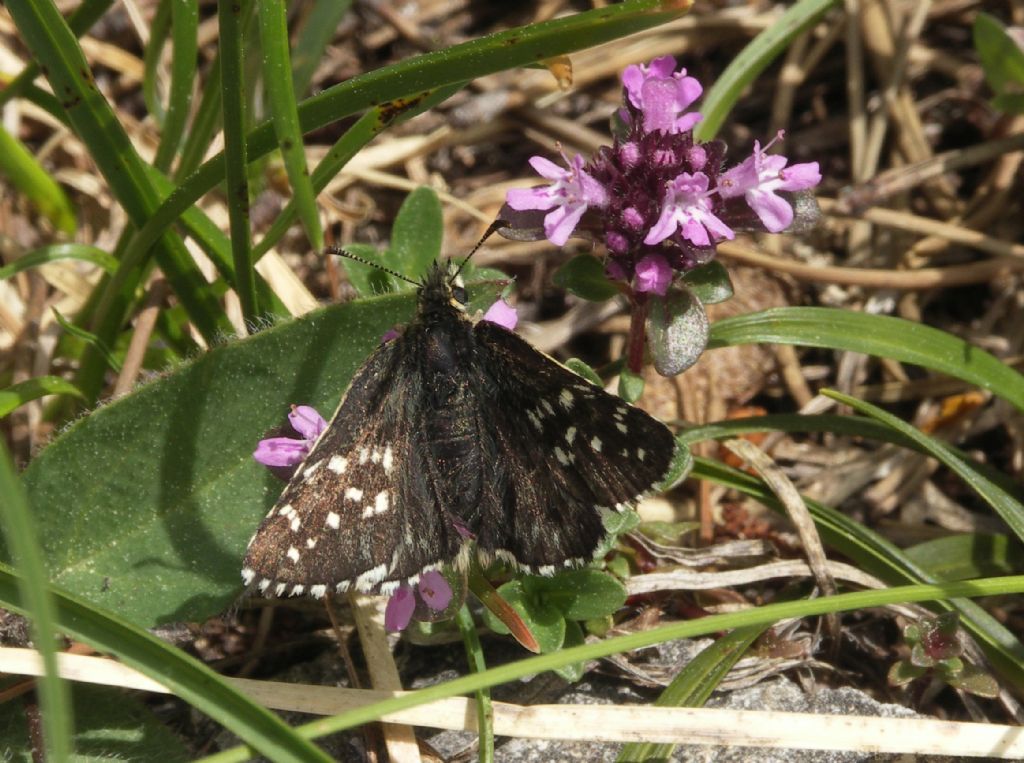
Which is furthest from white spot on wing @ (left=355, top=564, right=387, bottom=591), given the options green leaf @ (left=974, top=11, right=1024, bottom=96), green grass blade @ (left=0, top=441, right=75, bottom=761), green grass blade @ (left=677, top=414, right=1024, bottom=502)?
green leaf @ (left=974, top=11, right=1024, bottom=96)

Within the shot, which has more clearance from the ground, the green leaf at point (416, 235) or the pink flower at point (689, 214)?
the green leaf at point (416, 235)

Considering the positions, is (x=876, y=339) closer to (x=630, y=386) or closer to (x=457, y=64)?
(x=630, y=386)

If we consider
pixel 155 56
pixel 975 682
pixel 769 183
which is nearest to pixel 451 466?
pixel 769 183

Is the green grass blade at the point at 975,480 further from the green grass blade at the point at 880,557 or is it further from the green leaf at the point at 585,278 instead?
the green leaf at the point at 585,278

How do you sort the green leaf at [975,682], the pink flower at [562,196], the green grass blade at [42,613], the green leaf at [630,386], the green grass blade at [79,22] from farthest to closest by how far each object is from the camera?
the green grass blade at [79,22]
the green leaf at [630,386]
the green leaf at [975,682]
the pink flower at [562,196]
the green grass blade at [42,613]

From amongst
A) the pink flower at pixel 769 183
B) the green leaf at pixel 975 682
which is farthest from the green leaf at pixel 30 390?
the green leaf at pixel 975 682

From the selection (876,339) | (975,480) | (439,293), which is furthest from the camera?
(876,339)
